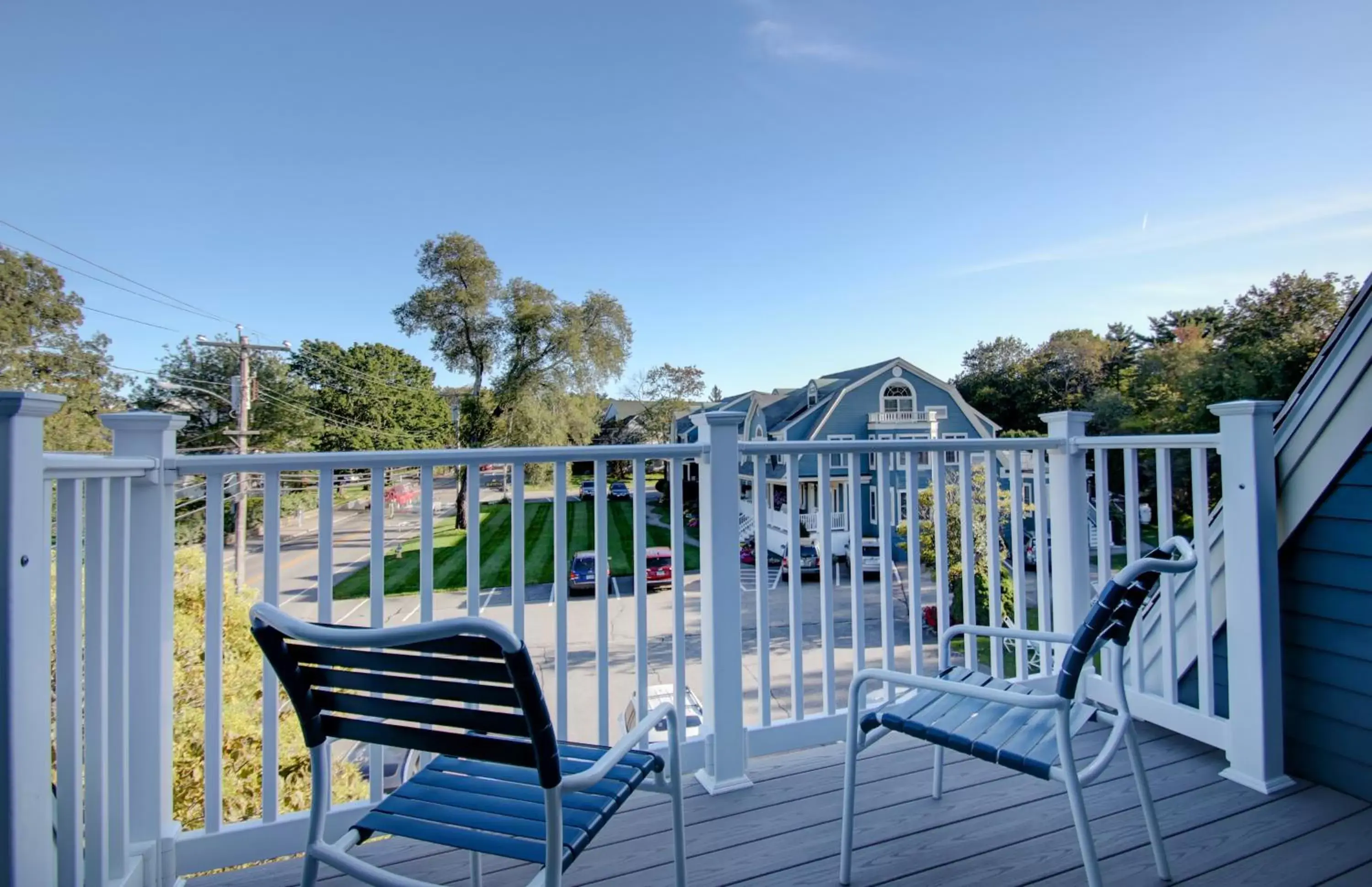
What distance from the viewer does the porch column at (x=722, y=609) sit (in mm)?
1837

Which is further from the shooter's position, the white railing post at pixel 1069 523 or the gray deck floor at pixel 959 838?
the white railing post at pixel 1069 523

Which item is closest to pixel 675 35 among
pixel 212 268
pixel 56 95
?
pixel 56 95

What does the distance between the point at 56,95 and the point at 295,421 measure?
28.9 ft

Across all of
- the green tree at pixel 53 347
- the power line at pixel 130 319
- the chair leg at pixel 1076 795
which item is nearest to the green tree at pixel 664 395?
the power line at pixel 130 319

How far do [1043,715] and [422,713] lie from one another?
135 centimetres

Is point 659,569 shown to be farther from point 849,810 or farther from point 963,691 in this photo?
point 963,691

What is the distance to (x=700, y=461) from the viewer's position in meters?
1.86

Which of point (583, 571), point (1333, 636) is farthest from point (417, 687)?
point (583, 571)

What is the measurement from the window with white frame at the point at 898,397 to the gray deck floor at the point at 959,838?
46.6 ft

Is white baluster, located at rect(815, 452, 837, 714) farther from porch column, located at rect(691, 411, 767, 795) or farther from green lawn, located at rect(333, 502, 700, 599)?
green lawn, located at rect(333, 502, 700, 599)

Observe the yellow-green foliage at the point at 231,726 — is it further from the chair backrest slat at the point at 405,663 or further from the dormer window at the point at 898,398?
the dormer window at the point at 898,398

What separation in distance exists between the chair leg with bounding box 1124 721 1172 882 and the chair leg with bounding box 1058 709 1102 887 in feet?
0.85

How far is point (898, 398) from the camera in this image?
51.3 ft

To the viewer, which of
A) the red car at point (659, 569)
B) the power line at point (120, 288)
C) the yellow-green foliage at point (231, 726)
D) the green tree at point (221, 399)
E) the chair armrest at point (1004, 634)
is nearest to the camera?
the chair armrest at point (1004, 634)
